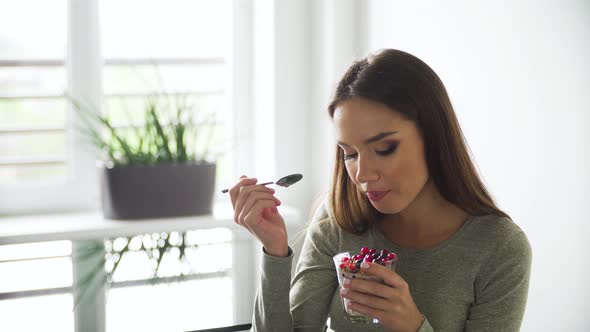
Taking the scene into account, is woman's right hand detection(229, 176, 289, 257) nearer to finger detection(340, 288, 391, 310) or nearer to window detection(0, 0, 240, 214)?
finger detection(340, 288, 391, 310)

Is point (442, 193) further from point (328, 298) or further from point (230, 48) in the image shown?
point (230, 48)

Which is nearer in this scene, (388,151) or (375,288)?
(375,288)

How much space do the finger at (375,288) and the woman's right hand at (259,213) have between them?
0.31 metres

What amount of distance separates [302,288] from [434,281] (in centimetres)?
29

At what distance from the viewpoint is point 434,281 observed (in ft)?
4.52

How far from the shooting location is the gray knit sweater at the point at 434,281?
1.29 m

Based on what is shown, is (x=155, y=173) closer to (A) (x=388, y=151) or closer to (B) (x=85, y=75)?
(B) (x=85, y=75)

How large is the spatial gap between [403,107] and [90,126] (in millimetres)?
1804

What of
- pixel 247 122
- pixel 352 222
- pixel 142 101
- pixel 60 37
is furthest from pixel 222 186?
pixel 352 222

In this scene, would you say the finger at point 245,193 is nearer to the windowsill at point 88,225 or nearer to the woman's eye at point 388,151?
the woman's eye at point 388,151

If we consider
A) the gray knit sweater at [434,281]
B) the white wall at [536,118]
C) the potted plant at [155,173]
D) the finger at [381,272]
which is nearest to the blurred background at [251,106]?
the white wall at [536,118]

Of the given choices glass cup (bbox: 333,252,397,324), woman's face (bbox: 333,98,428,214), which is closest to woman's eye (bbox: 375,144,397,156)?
woman's face (bbox: 333,98,428,214)

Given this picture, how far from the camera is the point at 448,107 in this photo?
4.52ft

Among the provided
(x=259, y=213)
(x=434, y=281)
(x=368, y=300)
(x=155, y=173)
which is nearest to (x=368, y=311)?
(x=368, y=300)
